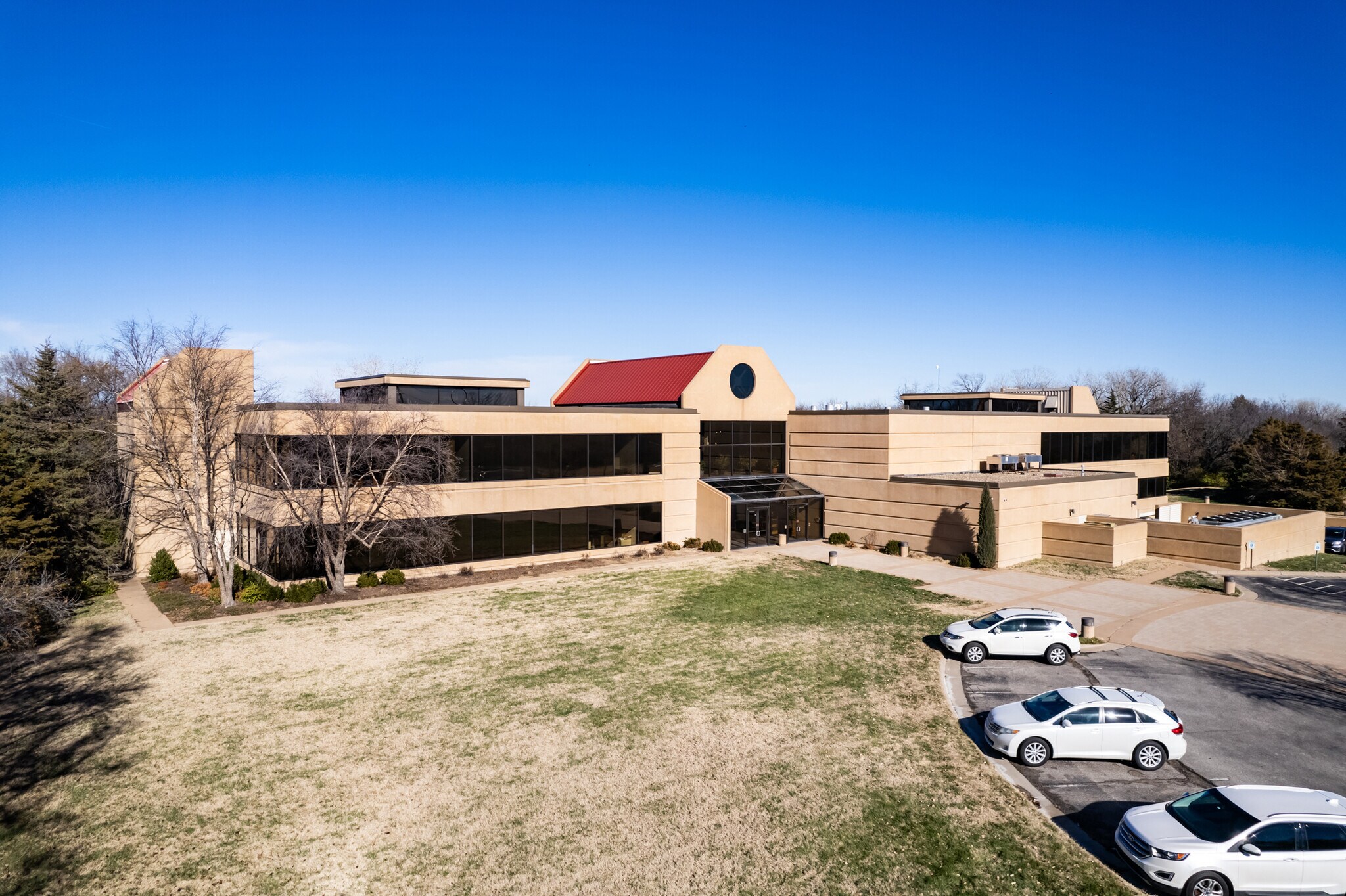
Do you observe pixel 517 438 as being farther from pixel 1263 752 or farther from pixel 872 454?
pixel 1263 752

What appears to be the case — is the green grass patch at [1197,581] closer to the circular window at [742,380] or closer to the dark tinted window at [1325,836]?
the circular window at [742,380]

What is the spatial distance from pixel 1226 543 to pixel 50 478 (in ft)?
173

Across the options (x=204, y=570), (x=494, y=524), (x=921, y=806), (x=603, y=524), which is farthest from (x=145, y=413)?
(x=921, y=806)

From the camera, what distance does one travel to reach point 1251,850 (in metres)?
10.9

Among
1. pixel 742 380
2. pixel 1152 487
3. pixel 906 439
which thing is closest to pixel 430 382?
pixel 742 380

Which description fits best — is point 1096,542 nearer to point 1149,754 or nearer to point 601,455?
point 1149,754

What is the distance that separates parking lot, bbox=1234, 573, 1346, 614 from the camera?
30.6 m

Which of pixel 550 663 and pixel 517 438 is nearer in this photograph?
pixel 550 663

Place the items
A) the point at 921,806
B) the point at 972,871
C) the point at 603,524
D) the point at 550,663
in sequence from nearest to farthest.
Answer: the point at 972,871 → the point at 921,806 → the point at 550,663 → the point at 603,524

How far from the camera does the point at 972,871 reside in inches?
467

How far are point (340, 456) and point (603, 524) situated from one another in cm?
1300

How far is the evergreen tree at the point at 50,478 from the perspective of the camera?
2775 cm

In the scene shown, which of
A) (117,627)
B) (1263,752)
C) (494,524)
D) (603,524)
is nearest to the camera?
(1263,752)

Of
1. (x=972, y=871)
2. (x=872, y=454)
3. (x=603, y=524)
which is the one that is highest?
(x=872, y=454)
